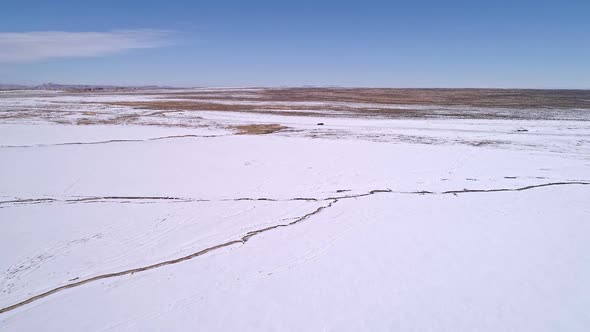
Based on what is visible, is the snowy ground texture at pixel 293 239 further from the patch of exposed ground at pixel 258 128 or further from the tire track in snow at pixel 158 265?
the patch of exposed ground at pixel 258 128

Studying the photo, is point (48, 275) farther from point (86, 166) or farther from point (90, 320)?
point (86, 166)

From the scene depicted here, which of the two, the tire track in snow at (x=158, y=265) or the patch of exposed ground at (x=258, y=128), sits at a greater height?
the patch of exposed ground at (x=258, y=128)

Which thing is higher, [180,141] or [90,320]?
[180,141]

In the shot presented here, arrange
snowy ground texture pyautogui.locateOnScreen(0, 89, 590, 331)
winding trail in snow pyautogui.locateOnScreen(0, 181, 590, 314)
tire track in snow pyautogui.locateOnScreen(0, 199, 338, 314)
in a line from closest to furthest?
1. snowy ground texture pyautogui.locateOnScreen(0, 89, 590, 331)
2. tire track in snow pyautogui.locateOnScreen(0, 199, 338, 314)
3. winding trail in snow pyautogui.locateOnScreen(0, 181, 590, 314)

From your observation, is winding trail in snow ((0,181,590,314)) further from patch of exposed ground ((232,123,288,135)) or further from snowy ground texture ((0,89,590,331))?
patch of exposed ground ((232,123,288,135))

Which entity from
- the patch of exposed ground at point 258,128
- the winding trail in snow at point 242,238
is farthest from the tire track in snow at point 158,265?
the patch of exposed ground at point 258,128

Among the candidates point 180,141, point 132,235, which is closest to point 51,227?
point 132,235

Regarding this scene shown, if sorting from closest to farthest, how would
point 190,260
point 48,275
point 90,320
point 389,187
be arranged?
point 90,320 < point 48,275 < point 190,260 < point 389,187

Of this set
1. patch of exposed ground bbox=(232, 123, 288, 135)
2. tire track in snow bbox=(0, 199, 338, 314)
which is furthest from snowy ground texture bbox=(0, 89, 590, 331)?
patch of exposed ground bbox=(232, 123, 288, 135)

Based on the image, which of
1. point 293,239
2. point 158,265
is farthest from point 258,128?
point 158,265
